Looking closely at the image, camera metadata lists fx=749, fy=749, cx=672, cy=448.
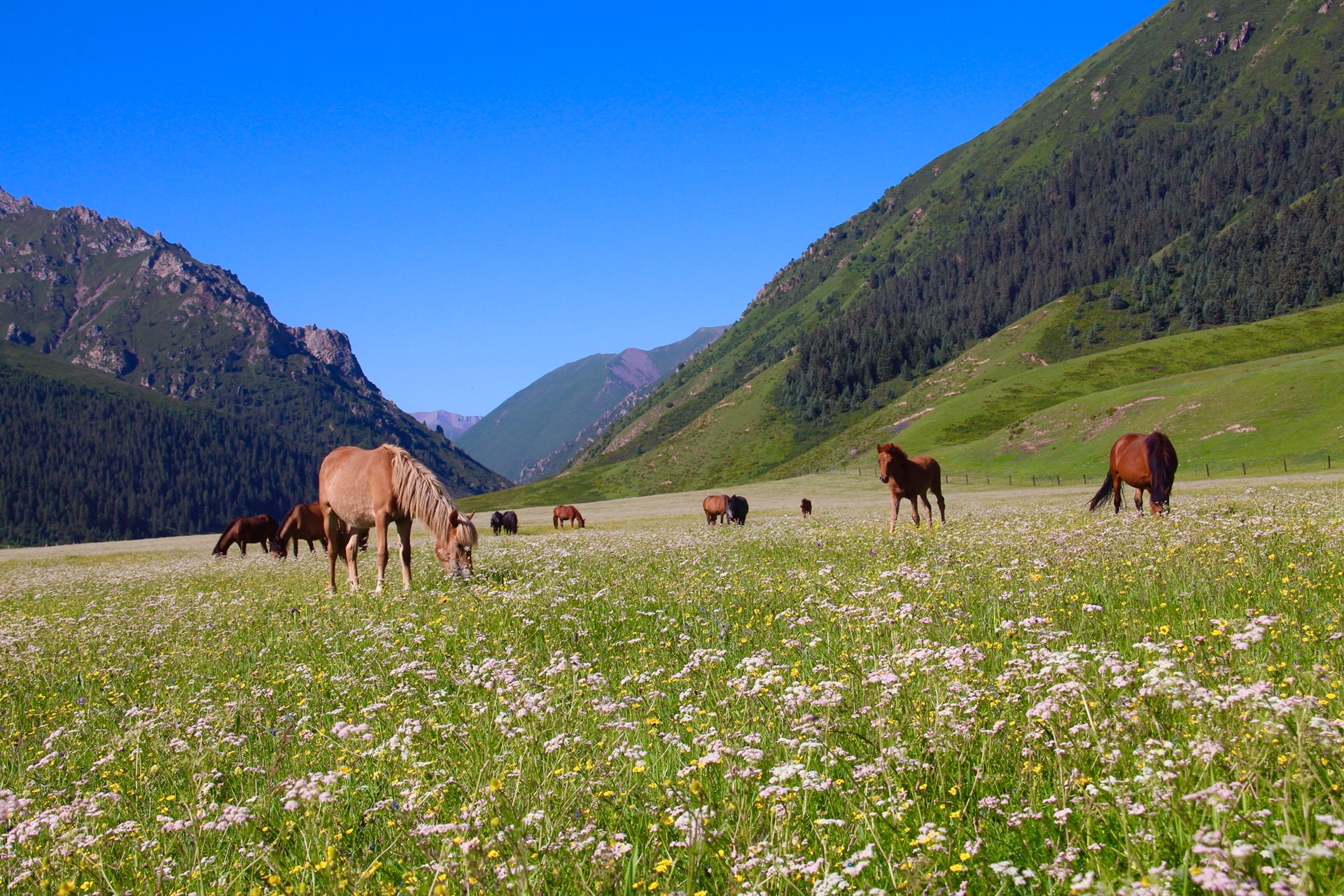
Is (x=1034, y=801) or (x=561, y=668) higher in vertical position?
(x=561, y=668)

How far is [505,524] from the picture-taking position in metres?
53.1

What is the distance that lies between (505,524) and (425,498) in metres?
38.2

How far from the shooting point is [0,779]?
5391 millimetres

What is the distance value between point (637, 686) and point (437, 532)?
10.2 metres

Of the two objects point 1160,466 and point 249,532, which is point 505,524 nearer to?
point 249,532

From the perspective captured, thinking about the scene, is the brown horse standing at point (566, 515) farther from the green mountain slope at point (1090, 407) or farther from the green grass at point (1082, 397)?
the green grass at point (1082, 397)

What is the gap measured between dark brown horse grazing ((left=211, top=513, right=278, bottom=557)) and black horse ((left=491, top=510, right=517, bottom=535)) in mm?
14101

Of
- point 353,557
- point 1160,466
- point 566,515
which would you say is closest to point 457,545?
point 353,557

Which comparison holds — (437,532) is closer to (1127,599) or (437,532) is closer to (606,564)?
(606,564)

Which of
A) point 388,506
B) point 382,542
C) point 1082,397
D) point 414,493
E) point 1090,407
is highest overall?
point 1082,397

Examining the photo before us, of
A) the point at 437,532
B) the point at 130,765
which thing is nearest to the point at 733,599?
the point at 130,765

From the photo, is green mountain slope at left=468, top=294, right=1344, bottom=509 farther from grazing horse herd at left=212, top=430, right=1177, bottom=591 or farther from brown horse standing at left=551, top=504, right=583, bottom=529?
grazing horse herd at left=212, top=430, right=1177, bottom=591

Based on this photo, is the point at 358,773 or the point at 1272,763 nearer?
the point at 1272,763

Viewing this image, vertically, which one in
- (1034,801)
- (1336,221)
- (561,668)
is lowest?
(1034,801)
